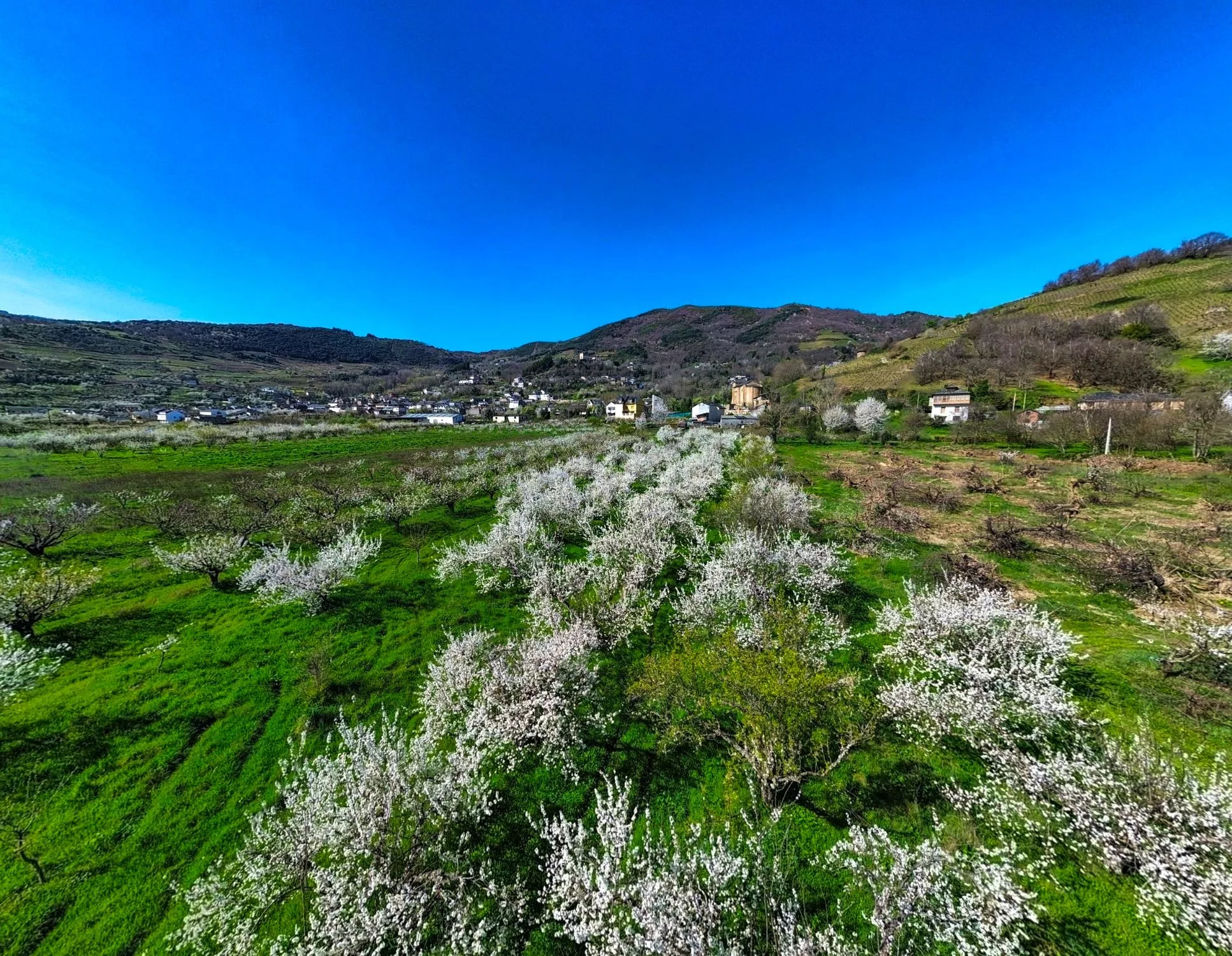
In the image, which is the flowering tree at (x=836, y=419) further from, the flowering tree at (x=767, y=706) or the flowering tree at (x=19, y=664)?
the flowering tree at (x=19, y=664)

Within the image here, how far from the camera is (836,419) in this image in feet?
191

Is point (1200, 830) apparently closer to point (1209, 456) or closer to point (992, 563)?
point (992, 563)

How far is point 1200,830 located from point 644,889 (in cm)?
708

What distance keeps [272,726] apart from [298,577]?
4.91 m

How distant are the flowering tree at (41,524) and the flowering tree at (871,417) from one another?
65.6 meters

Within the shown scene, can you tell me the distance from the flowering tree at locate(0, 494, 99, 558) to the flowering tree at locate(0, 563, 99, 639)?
13.6 feet

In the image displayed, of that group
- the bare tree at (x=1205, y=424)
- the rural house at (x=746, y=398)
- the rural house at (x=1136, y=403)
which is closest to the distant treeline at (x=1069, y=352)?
the rural house at (x=1136, y=403)

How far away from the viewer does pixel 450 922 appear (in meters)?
5.21

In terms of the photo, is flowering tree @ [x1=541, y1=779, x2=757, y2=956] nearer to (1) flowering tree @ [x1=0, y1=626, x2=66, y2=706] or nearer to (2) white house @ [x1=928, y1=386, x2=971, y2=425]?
(1) flowering tree @ [x1=0, y1=626, x2=66, y2=706]

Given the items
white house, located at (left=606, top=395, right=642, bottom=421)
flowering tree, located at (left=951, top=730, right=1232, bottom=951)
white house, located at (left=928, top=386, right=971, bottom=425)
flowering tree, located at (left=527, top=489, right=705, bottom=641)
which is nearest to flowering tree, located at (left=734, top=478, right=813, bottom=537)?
flowering tree, located at (left=527, top=489, right=705, bottom=641)

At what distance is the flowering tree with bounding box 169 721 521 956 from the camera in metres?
4.90

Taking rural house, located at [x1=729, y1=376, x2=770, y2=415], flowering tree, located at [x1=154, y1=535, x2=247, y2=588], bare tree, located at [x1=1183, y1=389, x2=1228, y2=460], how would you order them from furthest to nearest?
1. rural house, located at [x1=729, y1=376, x2=770, y2=415]
2. bare tree, located at [x1=1183, y1=389, x2=1228, y2=460]
3. flowering tree, located at [x1=154, y1=535, x2=247, y2=588]

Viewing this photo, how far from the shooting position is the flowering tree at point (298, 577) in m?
12.3

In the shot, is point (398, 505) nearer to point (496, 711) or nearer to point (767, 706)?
point (496, 711)
